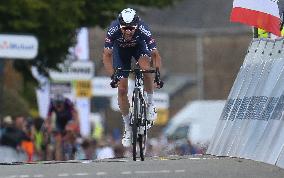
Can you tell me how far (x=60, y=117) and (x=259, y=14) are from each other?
7.73 m

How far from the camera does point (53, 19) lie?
31.1 meters

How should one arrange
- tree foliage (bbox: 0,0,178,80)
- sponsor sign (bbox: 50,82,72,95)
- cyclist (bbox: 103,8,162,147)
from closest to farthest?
cyclist (bbox: 103,8,162,147) → tree foliage (bbox: 0,0,178,80) → sponsor sign (bbox: 50,82,72,95)

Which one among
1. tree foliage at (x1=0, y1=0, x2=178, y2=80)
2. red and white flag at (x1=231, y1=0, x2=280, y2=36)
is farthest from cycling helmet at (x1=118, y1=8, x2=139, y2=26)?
tree foliage at (x1=0, y1=0, x2=178, y2=80)

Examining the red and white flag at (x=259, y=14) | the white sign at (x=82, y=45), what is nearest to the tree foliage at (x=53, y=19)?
the white sign at (x=82, y=45)

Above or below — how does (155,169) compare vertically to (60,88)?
below

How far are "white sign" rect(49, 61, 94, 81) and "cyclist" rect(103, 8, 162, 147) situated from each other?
1557 cm

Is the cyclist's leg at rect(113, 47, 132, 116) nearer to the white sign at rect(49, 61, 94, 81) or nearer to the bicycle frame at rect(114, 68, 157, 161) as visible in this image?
the bicycle frame at rect(114, 68, 157, 161)

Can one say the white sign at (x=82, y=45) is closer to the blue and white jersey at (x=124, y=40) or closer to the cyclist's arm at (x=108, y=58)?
the cyclist's arm at (x=108, y=58)

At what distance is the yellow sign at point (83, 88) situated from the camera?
1307 inches

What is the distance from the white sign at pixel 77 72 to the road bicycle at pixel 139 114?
52.3 feet

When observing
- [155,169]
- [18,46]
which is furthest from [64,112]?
[155,169]

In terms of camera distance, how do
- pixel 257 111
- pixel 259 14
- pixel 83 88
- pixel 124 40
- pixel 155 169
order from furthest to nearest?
pixel 83 88
pixel 259 14
pixel 124 40
pixel 257 111
pixel 155 169

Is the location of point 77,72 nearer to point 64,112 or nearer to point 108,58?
point 64,112

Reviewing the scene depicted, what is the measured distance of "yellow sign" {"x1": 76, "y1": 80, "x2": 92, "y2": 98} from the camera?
109 ft
